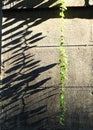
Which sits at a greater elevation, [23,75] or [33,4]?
[33,4]

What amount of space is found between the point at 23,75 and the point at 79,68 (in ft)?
2.94

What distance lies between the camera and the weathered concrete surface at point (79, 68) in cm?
384

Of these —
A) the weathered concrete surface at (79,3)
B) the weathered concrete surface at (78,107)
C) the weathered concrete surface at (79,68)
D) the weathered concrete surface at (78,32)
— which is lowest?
the weathered concrete surface at (78,107)

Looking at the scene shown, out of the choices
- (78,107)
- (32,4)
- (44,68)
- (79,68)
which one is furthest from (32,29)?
(78,107)

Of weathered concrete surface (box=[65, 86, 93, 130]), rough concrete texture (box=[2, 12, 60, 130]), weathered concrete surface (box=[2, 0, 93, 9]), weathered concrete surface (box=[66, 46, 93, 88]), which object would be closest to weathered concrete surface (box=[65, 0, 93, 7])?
weathered concrete surface (box=[2, 0, 93, 9])

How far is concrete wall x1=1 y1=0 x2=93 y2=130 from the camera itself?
3842 millimetres

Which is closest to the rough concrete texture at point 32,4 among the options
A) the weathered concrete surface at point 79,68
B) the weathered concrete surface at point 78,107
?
the weathered concrete surface at point 79,68

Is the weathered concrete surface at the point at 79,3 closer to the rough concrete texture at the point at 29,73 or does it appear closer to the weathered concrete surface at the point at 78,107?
the rough concrete texture at the point at 29,73

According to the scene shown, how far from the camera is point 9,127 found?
3.87 metres

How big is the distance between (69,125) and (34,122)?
0.56 m

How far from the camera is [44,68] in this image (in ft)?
12.6

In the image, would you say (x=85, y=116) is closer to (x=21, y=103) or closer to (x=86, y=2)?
(x=21, y=103)

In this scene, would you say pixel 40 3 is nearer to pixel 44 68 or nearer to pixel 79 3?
pixel 79 3

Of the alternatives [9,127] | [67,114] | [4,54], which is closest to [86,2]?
[4,54]
